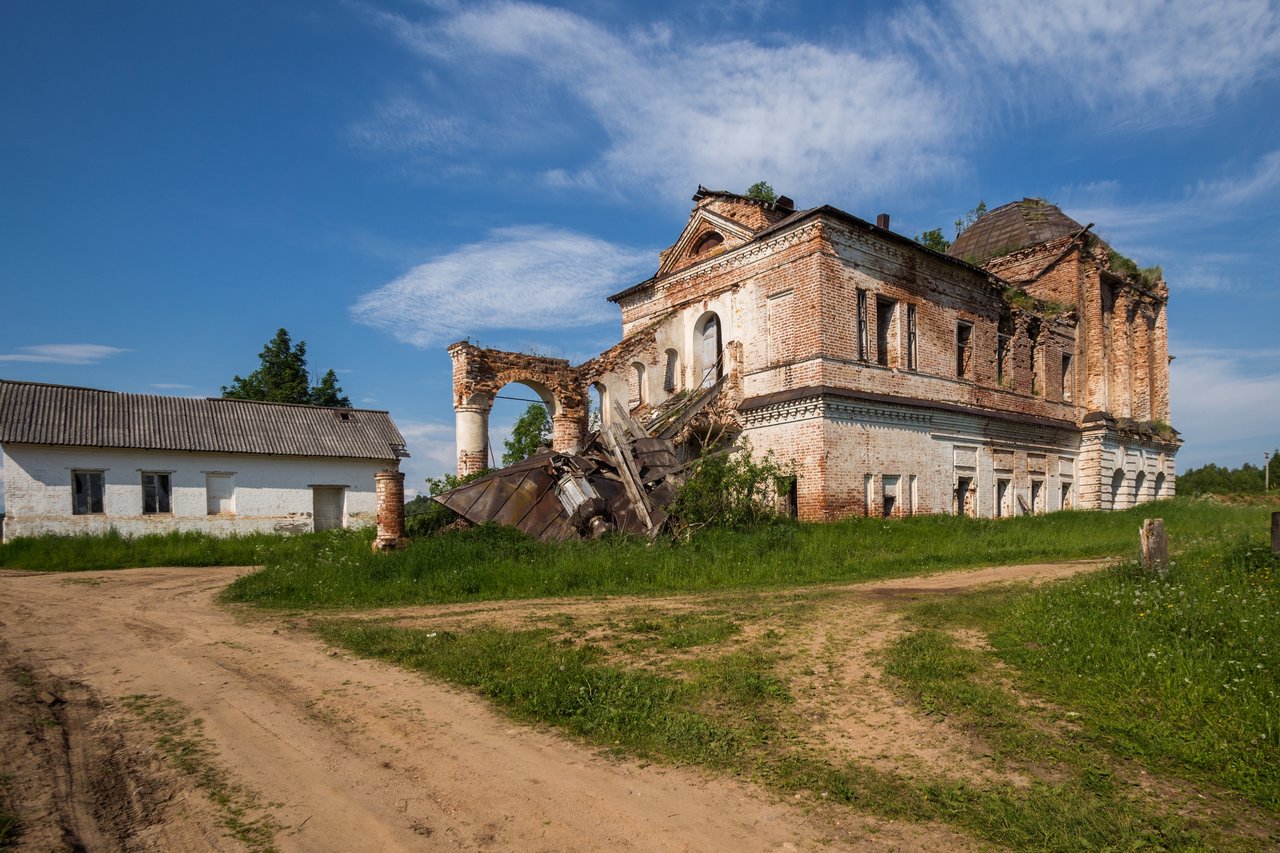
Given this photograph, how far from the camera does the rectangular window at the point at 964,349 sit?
20703 mm

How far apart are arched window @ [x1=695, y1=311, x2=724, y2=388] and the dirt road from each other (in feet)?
47.7

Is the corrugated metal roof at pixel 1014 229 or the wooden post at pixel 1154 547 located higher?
the corrugated metal roof at pixel 1014 229

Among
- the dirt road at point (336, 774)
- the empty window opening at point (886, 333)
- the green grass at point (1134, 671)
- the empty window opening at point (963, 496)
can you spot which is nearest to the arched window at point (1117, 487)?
the empty window opening at point (963, 496)

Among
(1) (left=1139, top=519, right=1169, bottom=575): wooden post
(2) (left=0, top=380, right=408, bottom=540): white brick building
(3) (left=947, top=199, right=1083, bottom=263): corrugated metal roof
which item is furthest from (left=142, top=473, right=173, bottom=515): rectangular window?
(3) (left=947, top=199, right=1083, bottom=263): corrugated metal roof

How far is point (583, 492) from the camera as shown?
585 inches

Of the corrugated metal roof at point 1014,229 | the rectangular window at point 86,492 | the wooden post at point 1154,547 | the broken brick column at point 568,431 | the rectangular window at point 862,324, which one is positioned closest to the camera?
the wooden post at point 1154,547

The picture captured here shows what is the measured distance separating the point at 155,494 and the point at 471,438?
33.8ft

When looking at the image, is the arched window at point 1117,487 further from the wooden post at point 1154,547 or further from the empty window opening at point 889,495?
the wooden post at point 1154,547

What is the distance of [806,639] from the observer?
291 inches

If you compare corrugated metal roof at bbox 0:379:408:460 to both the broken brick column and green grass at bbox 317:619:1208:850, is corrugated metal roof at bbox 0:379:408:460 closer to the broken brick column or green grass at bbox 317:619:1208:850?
the broken brick column

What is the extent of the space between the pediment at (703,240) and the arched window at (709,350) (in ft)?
5.48

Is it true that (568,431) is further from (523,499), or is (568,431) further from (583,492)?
(583,492)

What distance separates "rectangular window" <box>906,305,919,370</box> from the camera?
61.9 feet

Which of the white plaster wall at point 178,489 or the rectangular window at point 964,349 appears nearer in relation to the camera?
the white plaster wall at point 178,489
